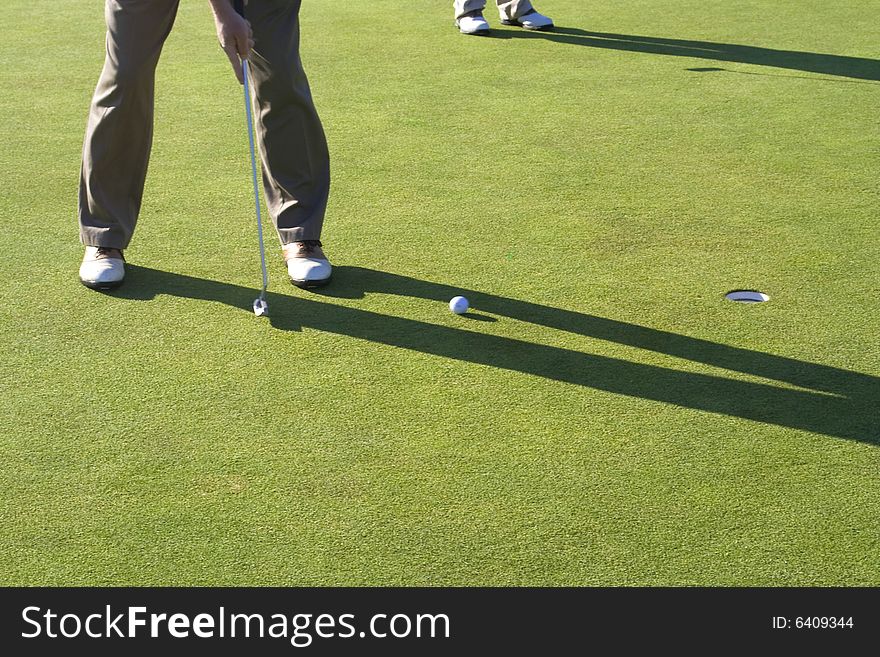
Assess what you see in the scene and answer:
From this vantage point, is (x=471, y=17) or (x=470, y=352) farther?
(x=471, y=17)

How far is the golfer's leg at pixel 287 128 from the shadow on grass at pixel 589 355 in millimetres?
235

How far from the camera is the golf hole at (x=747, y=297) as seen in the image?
347 centimetres

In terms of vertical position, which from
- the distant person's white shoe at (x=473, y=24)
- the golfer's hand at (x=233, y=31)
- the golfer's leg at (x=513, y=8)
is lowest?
the distant person's white shoe at (x=473, y=24)

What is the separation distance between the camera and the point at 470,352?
10.5ft

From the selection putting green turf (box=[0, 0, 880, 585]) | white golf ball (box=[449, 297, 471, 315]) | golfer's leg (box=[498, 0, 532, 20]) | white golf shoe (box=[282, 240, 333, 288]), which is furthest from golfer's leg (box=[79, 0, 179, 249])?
golfer's leg (box=[498, 0, 532, 20])

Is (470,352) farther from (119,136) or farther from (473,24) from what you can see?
(473,24)

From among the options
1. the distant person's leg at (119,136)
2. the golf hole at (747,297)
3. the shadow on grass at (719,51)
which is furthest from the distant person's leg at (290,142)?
the shadow on grass at (719,51)

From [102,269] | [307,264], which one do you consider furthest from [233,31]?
[102,269]

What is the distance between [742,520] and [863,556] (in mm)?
241

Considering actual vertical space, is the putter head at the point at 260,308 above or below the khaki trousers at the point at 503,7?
below

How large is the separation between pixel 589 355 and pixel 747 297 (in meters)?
0.61

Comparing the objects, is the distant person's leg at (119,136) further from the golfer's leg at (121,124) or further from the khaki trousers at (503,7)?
the khaki trousers at (503,7)

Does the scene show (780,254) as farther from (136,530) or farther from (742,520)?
(136,530)
